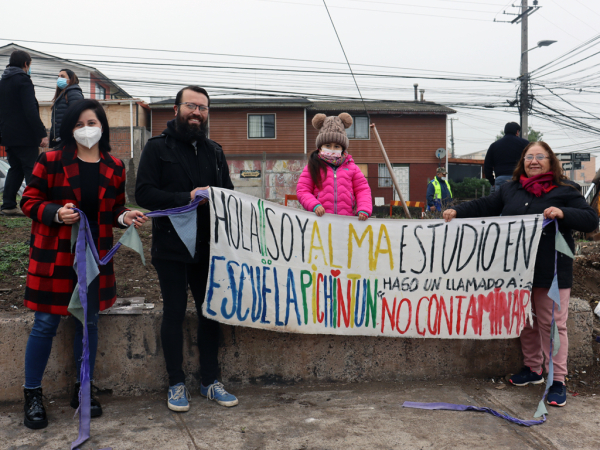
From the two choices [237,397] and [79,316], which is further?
[237,397]

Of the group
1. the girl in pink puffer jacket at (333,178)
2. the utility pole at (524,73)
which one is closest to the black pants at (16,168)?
the girl in pink puffer jacket at (333,178)

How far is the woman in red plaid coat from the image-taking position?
2.89 meters

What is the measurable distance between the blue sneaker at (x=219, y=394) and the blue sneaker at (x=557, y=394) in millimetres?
2108

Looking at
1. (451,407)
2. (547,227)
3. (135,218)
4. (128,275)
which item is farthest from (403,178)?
(135,218)

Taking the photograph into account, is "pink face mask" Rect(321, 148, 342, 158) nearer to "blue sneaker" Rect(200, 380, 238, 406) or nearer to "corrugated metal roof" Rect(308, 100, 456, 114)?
"blue sneaker" Rect(200, 380, 238, 406)

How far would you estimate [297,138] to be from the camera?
27062 millimetres

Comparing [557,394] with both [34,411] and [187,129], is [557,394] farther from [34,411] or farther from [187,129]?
[34,411]

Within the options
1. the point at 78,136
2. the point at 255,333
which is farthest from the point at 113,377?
the point at 78,136

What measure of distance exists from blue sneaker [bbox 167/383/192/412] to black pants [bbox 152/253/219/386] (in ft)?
0.14

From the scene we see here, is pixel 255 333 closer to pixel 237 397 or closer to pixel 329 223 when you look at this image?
pixel 237 397

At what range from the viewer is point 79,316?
9.50 feet

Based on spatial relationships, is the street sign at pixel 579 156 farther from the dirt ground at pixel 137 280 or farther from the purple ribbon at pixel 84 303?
the purple ribbon at pixel 84 303

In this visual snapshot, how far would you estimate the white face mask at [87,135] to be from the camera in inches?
118

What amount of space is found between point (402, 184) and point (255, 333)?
2562 cm
